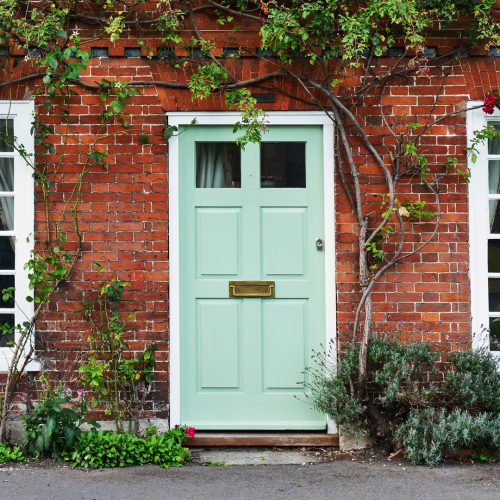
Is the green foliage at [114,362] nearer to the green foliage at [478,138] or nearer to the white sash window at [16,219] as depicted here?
the white sash window at [16,219]

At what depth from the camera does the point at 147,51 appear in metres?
6.86

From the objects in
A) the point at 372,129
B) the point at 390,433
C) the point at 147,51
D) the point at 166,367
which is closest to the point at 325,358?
the point at 390,433

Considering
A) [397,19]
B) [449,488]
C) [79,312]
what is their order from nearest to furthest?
1. [449,488]
2. [397,19]
3. [79,312]

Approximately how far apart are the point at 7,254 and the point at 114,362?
122cm

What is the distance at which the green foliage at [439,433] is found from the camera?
6.19 metres

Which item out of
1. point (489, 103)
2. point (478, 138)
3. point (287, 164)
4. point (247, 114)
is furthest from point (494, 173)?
point (247, 114)

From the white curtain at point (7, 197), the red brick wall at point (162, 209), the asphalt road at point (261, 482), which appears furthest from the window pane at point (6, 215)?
the asphalt road at point (261, 482)

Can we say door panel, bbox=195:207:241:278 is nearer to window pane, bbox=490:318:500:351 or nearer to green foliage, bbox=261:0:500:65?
green foliage, bbox=261:0:500:65

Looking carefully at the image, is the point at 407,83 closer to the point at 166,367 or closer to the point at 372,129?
the point at 372,129

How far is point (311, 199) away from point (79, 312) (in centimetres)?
202

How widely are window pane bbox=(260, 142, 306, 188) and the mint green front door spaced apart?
0.06 m

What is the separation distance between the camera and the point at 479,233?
272 inches

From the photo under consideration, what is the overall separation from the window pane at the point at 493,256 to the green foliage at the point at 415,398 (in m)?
0.74

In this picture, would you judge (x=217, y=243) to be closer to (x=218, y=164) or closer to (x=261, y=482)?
(x=218, y=164)
